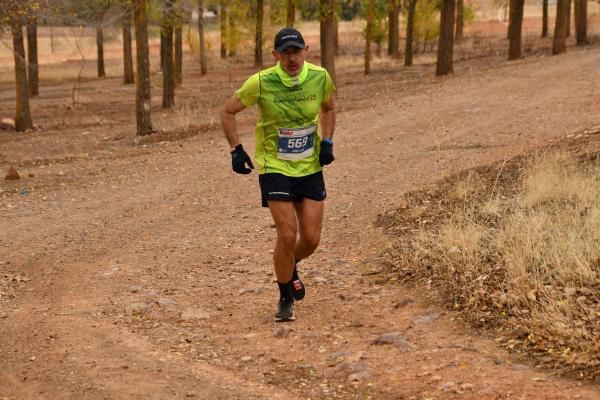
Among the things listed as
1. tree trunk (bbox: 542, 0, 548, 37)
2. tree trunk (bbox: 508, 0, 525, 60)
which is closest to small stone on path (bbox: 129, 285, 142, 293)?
tree trunk (bbox: 508, 0, 525, 60)

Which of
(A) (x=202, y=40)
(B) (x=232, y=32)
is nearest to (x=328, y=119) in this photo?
(A) (x=202, y=40)

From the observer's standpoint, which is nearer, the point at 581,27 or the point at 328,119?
the point at 328,119

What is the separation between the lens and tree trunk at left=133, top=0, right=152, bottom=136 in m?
19.5

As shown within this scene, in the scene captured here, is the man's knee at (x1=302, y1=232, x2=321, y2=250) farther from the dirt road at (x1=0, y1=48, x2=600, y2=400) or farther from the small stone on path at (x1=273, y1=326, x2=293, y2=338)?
the small stone on path at (x1=273, y1=326, x2=293, y2=338)

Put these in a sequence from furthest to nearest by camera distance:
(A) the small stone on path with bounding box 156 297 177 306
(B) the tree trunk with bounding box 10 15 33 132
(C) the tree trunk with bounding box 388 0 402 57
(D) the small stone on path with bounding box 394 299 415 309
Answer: (C) the tree trunk with bounding box 388 0 402 57 < (B) the tree trunk with bounding box 10 15 33 132 < (A) the small stone on path with bounding box 156 297 177 306 < (D) the small stone on path with bounding box 394 299 415 309

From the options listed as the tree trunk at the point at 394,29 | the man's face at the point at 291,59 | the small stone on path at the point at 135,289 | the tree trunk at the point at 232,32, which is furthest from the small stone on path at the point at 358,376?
the tree trunk at the point at 232,32

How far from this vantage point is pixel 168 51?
24797mm

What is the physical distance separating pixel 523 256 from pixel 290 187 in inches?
72.1

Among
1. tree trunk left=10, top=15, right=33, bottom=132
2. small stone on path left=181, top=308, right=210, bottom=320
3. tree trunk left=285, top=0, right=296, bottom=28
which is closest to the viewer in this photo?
small stone on path left=181, top=308, right=210, bottom=320

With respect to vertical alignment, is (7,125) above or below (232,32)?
below

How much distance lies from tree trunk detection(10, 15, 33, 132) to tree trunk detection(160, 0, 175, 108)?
3448mm

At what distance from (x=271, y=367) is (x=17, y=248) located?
198 inches

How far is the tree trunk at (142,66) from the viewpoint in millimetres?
19530

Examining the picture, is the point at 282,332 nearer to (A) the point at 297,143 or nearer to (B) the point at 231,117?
(A) the point at 297,143
